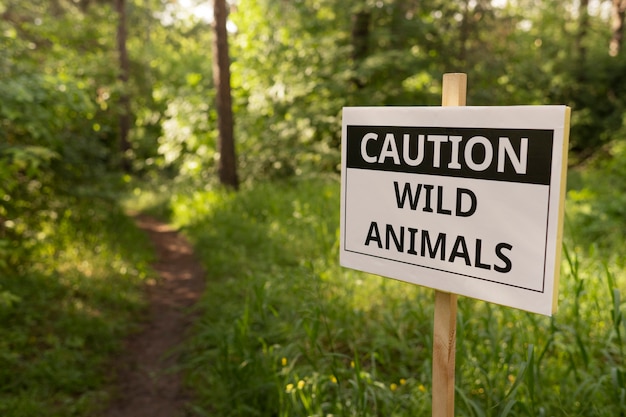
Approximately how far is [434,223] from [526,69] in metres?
15.1

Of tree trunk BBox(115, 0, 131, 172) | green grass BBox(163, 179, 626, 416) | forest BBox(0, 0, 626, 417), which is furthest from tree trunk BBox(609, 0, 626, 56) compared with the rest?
tree trunk BBox(115, 0, 131, 172)

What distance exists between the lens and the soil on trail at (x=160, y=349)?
13.9 ft

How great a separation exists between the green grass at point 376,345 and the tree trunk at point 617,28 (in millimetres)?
12843

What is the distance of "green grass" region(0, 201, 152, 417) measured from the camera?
13.8 feet

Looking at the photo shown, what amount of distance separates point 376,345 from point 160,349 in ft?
8.04

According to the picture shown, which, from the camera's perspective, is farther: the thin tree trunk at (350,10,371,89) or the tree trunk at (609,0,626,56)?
the tree trunk at (609,0,626,56)

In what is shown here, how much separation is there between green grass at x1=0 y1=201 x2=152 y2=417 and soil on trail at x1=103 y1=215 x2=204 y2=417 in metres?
0.16

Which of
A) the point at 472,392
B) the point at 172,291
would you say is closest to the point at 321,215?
the point at 172,291

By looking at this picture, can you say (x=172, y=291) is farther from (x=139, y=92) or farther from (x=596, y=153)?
(x=139, y=92)

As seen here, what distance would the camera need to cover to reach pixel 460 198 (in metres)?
1.91

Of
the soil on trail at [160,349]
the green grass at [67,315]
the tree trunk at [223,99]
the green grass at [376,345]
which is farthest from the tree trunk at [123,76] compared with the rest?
the green grass at [376,345]

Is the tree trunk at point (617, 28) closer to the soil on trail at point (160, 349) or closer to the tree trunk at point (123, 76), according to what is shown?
the soil on trail at point (160, 349)

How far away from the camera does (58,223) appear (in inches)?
316

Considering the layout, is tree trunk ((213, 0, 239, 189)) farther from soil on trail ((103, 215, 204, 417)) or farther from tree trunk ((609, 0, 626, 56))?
tree trunk ((609, 0, 626, 56))
